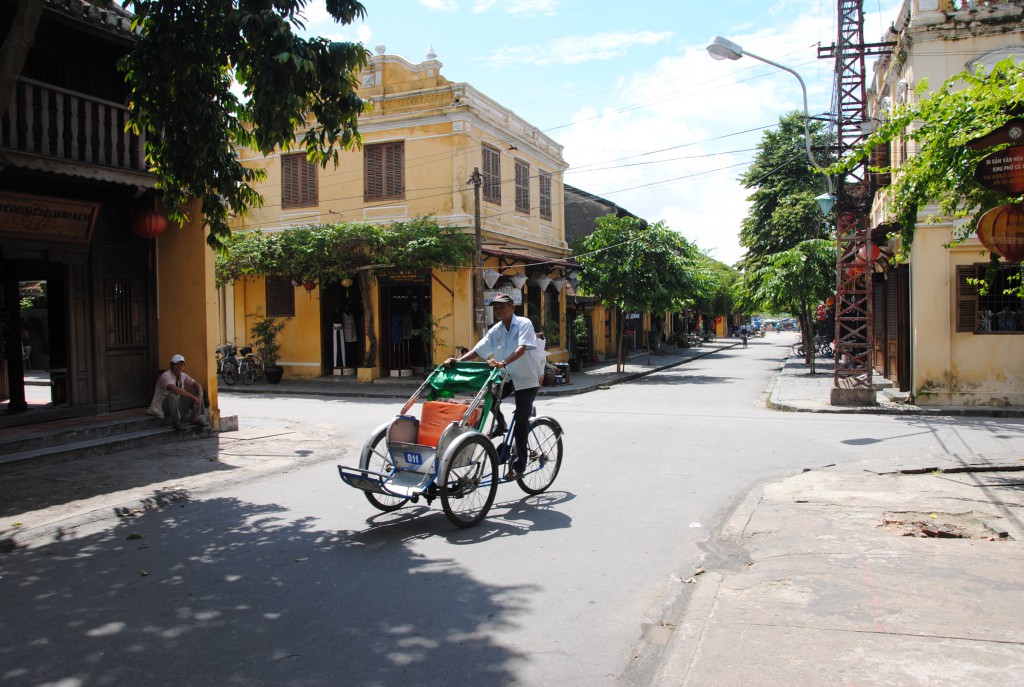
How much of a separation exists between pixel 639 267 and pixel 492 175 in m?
5.84

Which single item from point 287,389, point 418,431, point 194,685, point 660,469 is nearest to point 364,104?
point 418,431

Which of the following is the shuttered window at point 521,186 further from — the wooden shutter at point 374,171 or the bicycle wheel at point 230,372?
the bicycle wheel at point 230,372

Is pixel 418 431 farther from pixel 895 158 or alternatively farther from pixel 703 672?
pixel 895 158

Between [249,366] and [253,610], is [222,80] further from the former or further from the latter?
[249,366]

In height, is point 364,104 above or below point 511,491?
above

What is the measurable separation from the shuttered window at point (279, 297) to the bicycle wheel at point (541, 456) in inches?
674

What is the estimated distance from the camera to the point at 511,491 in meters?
7.82

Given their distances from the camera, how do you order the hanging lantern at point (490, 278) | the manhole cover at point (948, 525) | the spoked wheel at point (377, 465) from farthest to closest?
the hanging lantern at point (490, 278), the spoked wheel at point (377, 465), the manhole cover at point (948, 525)

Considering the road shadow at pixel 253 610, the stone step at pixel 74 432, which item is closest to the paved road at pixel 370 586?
the road shadow at pixel 253 610

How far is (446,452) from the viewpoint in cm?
605

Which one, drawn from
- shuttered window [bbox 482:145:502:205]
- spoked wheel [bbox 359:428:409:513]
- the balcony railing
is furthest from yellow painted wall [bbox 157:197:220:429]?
shuttered window [bbox 482:145:502:205]

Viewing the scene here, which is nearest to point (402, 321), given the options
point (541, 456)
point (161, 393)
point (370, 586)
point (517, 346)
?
point (161, 393)

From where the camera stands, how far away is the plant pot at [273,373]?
2225cm

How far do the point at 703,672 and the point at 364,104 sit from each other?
6.63 m
